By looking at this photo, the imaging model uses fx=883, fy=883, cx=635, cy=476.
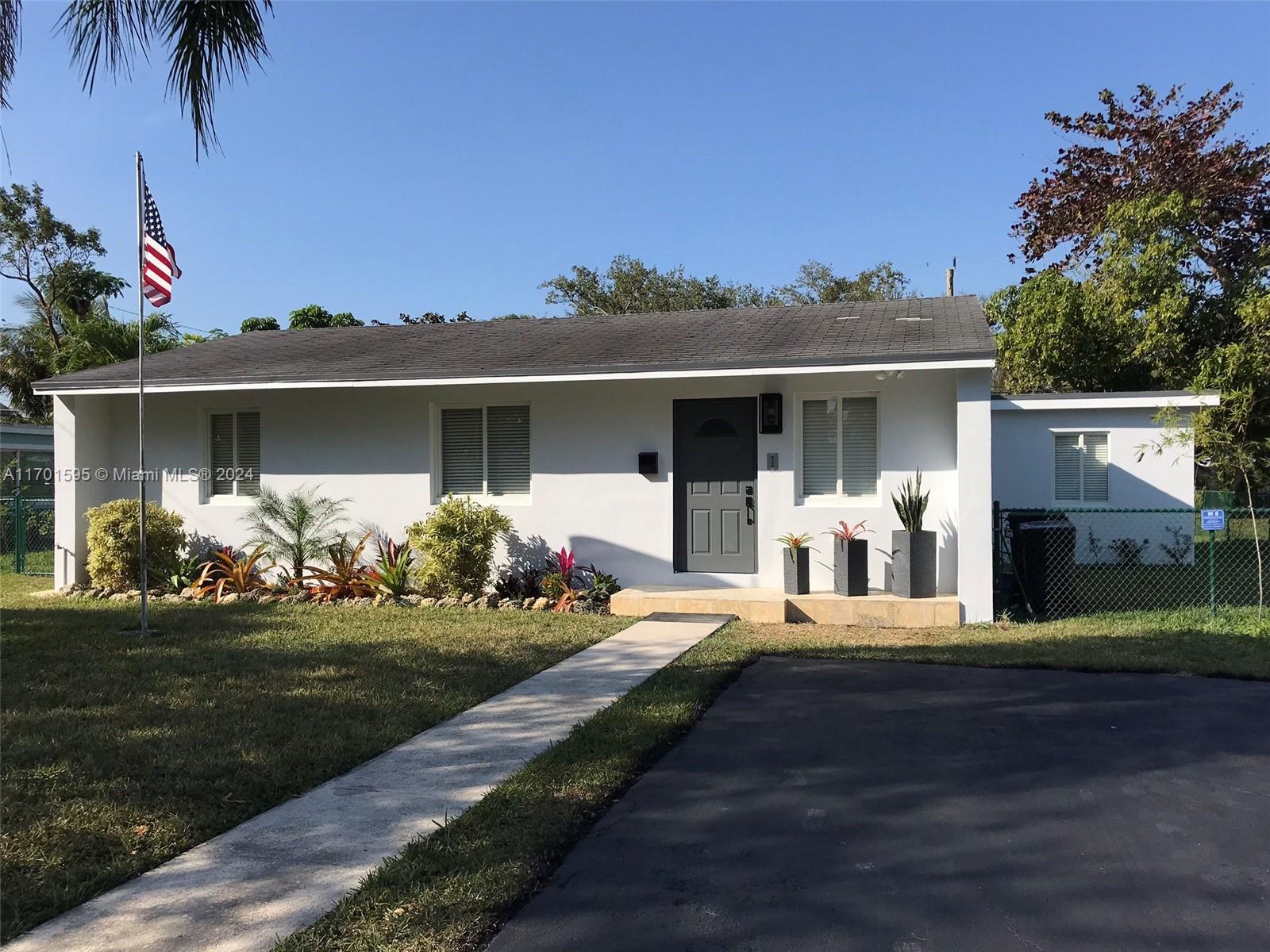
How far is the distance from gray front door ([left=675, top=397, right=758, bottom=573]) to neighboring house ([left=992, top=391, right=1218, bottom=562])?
6327mm

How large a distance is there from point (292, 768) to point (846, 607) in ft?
20.1

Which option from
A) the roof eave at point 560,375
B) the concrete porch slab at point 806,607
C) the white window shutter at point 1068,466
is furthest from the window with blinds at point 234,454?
the white window shutter at point 1068,466

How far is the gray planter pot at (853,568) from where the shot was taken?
9.48 meters

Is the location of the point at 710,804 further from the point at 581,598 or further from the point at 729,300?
the point at 729,300

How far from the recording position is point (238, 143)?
529 cm

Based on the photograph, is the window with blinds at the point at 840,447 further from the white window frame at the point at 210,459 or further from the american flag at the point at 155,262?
the white window frame at the point at 210,459

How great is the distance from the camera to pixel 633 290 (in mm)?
37250

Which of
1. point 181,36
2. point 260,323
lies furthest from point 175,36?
point 260,323

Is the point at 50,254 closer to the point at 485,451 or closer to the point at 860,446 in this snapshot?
the point at 485,451

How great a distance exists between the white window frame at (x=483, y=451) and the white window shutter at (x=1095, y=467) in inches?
383

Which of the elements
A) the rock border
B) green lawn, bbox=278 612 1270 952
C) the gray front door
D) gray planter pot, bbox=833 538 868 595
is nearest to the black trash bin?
green lawn, bbox=278 612 1270 952

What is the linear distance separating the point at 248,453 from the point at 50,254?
78.5ft

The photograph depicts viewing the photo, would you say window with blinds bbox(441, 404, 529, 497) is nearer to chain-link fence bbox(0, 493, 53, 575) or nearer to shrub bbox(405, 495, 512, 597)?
shrub bbox(405, 495, 512, 597)

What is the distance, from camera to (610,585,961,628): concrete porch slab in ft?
29.8
